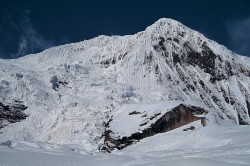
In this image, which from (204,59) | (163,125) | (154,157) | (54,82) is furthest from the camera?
(204,59)

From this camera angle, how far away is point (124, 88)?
60.9m

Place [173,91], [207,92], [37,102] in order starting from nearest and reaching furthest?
[37,102] → [173,91] → [207,92]

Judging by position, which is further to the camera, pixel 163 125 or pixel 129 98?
pixel 129 98

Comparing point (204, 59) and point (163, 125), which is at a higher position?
point (204, 59)

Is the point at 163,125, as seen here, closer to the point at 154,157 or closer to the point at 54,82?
the point at 154,157

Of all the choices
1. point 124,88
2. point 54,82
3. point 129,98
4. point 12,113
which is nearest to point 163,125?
point 129,98

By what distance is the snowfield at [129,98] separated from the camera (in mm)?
28016

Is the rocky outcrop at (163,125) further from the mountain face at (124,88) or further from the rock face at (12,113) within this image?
the rock face at (12,113)

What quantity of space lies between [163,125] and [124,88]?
23.1 meters

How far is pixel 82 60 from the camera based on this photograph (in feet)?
265

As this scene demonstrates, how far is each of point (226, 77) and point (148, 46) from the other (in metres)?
18.0

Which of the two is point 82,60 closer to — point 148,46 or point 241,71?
point 148,46

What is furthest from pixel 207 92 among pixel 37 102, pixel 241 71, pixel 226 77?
pixel 37 102

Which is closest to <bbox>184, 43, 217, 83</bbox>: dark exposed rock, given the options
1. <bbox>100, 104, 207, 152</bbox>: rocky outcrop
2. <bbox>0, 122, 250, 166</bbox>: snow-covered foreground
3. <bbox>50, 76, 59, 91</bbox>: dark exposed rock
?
<bbox>50, 76, 59, 91</bbox>: dark exposed rock
